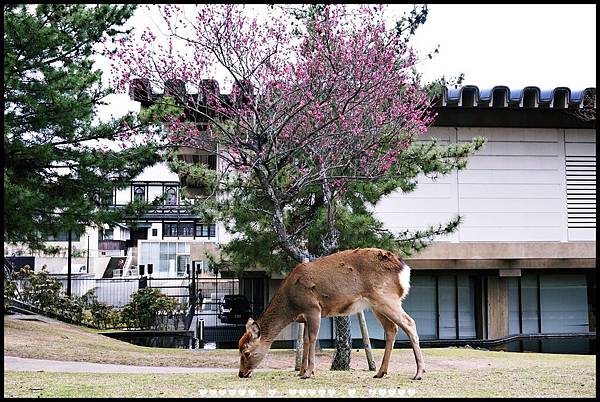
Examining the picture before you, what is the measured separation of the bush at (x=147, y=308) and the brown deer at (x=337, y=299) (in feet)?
50.0

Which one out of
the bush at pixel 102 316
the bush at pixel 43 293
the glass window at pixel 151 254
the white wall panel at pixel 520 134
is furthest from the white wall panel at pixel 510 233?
the glass window at pixel 151 254

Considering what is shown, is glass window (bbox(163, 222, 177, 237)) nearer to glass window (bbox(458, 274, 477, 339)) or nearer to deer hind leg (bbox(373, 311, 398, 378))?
glass window (bbox(458, 274, 477, 339))

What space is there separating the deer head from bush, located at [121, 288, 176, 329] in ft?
49.8

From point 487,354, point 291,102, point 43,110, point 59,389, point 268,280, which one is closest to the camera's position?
point 59,389

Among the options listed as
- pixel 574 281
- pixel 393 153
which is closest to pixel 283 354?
pixel 393 153

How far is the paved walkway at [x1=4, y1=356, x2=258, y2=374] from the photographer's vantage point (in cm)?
1224

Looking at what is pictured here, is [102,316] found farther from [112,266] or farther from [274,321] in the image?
[112,266]

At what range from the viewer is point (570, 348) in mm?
23766

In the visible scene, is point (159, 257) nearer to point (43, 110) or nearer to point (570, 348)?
point (570, 348)

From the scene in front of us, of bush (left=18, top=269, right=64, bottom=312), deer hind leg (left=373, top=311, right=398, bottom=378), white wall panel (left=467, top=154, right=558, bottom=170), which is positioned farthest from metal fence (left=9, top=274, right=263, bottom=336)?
deer hind leg (left=373, top=311, right=398, bottom=378)

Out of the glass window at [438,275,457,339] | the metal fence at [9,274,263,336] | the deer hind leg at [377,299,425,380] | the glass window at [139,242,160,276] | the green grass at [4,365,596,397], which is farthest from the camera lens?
the glass window at [139,242,160,276]

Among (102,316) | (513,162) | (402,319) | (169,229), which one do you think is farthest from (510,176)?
(169,229)

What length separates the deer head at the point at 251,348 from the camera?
861cm

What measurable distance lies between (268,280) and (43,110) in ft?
35.0
